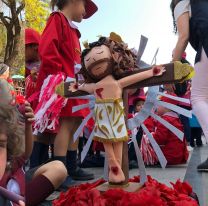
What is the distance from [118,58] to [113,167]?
0.32 meters

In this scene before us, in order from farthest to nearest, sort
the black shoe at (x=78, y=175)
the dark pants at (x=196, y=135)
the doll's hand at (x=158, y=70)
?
1. the dark pants at (x=196, y=135)
2. the black shoe at (x=78, y=175)
3. the doll's hand at (x=158, y=70)

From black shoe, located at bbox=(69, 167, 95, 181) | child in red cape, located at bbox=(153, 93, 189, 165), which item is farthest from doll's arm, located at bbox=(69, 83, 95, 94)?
child in red cape, located at bbox=(153, 93, 189, 165)

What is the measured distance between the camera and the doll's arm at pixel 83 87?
3.85ft

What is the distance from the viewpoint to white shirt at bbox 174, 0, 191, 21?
170 cm

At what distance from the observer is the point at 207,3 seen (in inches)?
67.4

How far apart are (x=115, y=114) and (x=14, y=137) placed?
38cm

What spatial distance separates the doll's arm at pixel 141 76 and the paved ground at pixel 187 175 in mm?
605

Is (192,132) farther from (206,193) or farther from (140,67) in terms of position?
(140,67)

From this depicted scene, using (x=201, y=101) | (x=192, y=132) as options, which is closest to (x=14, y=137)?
(x=201, y=101)

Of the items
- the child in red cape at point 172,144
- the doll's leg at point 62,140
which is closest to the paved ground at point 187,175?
the child in red cape at point 172,144

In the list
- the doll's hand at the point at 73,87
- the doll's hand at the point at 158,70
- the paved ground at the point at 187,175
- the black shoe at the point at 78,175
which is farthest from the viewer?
the black shoe at the point at 78,175

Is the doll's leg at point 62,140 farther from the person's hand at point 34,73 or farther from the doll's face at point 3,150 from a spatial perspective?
the doll's face at point 3,150

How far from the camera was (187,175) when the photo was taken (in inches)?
82.3

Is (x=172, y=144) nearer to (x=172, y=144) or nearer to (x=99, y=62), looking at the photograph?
(x=172, y=144)
